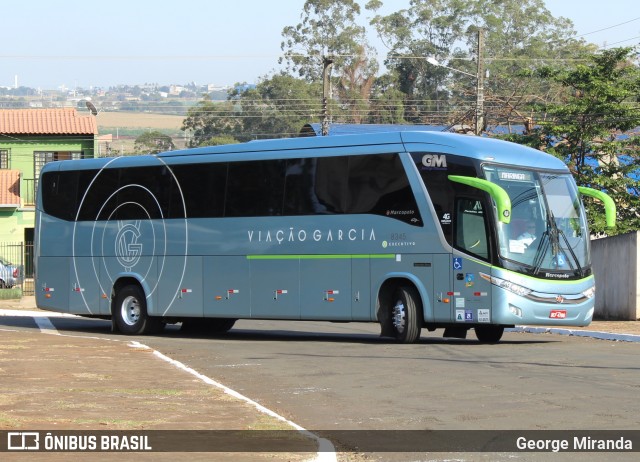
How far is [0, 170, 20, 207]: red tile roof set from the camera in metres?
55.4


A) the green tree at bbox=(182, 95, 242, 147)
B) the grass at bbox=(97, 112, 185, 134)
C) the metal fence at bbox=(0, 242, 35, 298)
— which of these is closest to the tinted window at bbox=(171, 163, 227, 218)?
the metal fence at bbox=(0, 242, 35, 298)

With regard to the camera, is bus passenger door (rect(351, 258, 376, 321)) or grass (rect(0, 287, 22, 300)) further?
grass (rect(0, 287, 22, 300))

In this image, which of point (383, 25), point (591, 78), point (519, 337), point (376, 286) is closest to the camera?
point (376, 286)

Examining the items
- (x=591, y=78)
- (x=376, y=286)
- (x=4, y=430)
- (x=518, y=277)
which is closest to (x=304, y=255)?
(x=376, y=286)

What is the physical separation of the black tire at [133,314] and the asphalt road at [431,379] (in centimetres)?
123

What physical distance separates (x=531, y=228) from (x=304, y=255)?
4.65 meters

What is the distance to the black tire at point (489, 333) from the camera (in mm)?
21934

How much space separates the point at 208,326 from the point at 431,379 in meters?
12.9

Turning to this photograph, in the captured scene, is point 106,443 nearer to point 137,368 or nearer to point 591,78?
point 137,368

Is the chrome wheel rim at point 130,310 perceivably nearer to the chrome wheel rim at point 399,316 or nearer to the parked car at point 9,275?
the chrome wheel rim at point 399,316

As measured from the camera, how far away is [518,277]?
19.9 m

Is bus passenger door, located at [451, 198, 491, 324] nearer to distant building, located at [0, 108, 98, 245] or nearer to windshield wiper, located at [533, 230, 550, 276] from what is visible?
windshield wiper, located at [533, 230, 550, 276]

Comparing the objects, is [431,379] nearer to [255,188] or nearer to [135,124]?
[255,188]

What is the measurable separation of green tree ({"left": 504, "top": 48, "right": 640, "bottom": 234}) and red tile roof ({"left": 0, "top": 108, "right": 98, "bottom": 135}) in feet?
85.7
